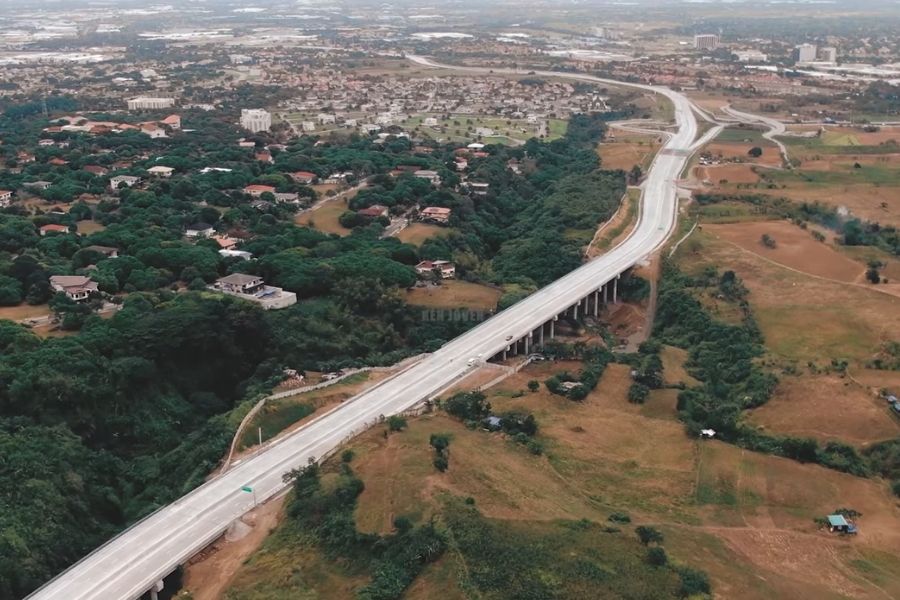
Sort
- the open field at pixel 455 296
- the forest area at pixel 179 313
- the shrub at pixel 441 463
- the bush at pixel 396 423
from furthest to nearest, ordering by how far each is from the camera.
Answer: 1. the open field at pixel 455 296
2. the bush at pixel 396 423
3. the forest area at pixel 179 313
4. the shrub at pixel 441 463

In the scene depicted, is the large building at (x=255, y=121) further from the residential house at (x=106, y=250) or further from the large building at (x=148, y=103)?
the residential house at (x=106, y=250)

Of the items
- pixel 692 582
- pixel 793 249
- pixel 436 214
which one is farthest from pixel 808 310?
pixel 692 582

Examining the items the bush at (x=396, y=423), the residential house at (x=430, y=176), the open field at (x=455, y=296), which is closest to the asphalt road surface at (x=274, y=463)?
the bush at (x=396, y=423)

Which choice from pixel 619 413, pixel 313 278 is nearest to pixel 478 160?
pixel 313 278

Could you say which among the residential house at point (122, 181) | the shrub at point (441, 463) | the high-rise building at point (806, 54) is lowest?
the shrub at point (441, 463)

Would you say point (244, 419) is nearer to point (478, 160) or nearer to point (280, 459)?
point (280, 459)

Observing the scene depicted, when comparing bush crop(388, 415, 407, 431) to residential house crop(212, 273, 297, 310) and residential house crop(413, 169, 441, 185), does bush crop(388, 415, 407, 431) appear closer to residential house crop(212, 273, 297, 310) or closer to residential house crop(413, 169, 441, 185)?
residential house crop(212, 273, 297, 310)
